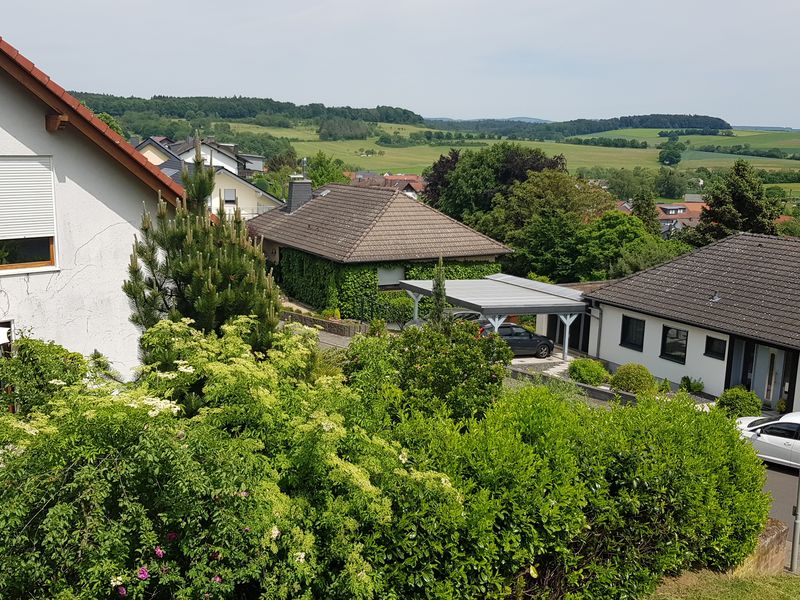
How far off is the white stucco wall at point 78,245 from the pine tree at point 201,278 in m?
2.74

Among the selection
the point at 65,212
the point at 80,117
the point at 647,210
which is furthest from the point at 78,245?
the point at 647,210

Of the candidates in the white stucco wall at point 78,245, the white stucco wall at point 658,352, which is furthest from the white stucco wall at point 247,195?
the white stucco wall at point 78,245

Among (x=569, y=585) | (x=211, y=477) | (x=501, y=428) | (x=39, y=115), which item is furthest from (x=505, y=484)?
(x=39, y=115)

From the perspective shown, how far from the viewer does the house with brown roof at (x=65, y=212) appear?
14.8 metres

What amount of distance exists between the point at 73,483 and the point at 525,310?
85.0 feet

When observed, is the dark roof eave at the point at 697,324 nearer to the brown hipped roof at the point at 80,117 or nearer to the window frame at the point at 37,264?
the brown hipped roof at the point at 80,117

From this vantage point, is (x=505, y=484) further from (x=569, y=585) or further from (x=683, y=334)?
(x=683, y=334)

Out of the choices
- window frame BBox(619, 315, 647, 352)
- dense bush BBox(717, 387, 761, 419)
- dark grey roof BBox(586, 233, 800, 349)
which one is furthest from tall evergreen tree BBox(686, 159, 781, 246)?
dense bush BBox(717, 387, 761, 419)

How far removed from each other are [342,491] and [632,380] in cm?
2068

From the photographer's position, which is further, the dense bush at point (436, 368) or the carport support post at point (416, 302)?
the carport support post at point (416, 302)

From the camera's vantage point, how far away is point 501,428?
9883 millimetres

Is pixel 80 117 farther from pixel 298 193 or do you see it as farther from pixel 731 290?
pixel 298 193

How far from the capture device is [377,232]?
129ft

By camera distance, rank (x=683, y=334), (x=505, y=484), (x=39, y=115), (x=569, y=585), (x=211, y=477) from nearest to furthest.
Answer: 1. (x=211, y=477)
2. (x=505, y=484)
3. (x=569, y=585)
4. (x=39, y=115)
5. (x=683, y=334)
